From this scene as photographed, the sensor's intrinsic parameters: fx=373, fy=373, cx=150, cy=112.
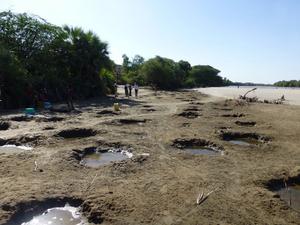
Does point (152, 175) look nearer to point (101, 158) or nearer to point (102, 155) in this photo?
point (101, 158)

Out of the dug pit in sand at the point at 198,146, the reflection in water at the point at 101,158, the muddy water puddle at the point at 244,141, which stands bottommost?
the muddy water puddle at the point at 244,141

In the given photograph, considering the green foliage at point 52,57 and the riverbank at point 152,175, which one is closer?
the riverbank at point 152,175

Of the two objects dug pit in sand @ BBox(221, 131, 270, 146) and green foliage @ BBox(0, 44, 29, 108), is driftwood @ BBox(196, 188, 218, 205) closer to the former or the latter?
dug pit in sand @ BBox(221, 131, 270, 146)

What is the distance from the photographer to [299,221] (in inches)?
264

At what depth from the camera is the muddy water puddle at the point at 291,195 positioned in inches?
304

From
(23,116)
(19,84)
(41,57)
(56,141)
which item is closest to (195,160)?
(56,141)

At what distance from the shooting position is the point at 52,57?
32281 mm

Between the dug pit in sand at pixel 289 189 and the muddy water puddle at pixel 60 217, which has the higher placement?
the muddy water puddle at pixel 60 217

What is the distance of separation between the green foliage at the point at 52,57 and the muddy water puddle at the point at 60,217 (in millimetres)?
19287

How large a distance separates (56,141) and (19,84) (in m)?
13.8

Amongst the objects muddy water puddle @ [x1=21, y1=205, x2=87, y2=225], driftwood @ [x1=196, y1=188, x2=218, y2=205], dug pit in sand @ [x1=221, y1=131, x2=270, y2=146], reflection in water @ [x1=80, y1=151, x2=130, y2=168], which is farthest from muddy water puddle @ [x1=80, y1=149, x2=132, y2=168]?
dug pit in sand @ [x1=221, y1=131, x2=270, y2=146]

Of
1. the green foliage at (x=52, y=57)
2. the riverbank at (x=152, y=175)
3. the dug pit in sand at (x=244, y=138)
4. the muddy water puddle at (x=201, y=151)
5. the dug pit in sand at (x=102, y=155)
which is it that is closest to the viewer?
the riverbank at (x=152, y=175)

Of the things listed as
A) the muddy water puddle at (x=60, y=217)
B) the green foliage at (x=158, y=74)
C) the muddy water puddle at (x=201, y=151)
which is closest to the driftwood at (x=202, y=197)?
the muddy water puddle at (x=60, y=217)

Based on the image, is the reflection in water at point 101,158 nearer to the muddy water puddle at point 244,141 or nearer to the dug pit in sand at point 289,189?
the dug pit in sand at point 289,189
